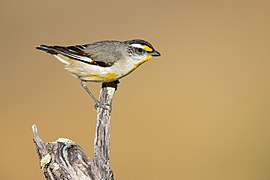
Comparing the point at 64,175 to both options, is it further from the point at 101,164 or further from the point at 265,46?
the point at 265,46

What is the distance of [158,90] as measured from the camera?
28.7 feet

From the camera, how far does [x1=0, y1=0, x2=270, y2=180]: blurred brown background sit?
24.1 ft

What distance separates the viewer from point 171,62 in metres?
9.45

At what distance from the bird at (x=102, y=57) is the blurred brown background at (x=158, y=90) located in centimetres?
226

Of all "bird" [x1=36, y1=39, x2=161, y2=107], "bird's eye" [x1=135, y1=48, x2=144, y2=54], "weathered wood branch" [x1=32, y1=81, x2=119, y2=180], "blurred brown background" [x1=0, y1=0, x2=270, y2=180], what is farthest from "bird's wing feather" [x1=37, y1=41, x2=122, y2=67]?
"blurred brown background" [x1=0, y1=0, x2=270, y2=180]

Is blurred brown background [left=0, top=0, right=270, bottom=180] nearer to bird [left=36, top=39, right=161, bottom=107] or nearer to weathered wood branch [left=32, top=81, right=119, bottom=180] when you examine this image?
bird [left=36, top=39, right=161, bottom=107]

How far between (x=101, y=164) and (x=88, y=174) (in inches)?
10.4

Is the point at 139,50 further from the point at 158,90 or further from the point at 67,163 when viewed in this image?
the point at 158,90

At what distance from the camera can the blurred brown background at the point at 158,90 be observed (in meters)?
7.36

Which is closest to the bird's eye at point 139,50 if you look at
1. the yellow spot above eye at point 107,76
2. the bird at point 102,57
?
the bird at point 102,57

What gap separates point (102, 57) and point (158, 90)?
413cm

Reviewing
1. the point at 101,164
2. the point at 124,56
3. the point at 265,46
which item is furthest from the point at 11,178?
the point at 265,46

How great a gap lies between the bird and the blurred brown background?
2.26 m

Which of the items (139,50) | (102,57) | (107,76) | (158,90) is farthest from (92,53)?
(158,90)
